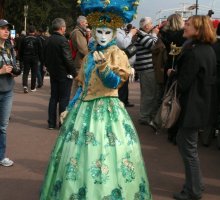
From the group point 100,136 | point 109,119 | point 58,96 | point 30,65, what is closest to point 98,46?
point 109,119

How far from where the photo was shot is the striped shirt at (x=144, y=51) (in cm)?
699

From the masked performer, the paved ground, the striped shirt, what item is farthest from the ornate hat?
the striped shirt

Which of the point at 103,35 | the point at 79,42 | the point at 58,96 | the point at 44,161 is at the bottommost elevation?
the point at 44,161

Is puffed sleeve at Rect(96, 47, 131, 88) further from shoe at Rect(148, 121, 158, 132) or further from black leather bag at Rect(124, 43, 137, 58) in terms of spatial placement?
shoe at Rect(148, 121, 158, 132)

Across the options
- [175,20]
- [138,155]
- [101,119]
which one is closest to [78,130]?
[101,119]

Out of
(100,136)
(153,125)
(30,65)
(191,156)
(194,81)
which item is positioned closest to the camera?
(100,136)

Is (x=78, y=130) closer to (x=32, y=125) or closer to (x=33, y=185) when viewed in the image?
(x=33, y=185)

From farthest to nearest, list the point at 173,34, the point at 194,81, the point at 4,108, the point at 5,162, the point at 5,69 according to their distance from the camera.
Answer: the point at 173,34 < the point at 5,162 < the point at 4,108 < the point at 5,69 < the point at 194,81

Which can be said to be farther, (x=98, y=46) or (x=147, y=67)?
(x=147, y=67)

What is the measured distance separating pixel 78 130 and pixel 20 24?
3514 centimetres

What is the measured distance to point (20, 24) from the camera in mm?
36969

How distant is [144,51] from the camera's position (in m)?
7.16

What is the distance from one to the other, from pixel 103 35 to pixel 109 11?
202mm

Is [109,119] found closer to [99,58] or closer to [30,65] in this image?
[99,58]
